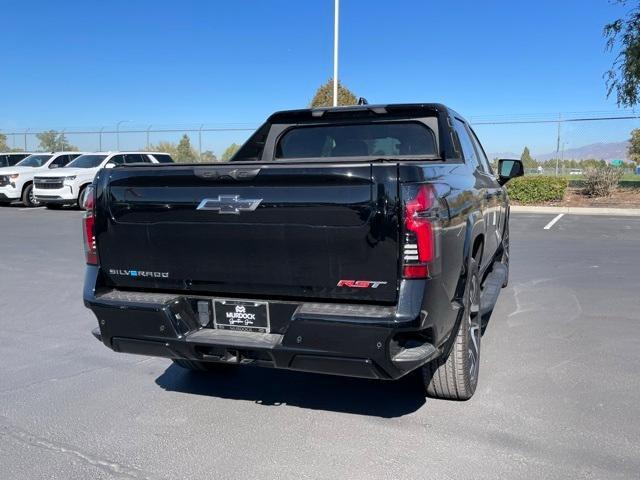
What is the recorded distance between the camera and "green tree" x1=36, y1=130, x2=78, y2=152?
40781 mm

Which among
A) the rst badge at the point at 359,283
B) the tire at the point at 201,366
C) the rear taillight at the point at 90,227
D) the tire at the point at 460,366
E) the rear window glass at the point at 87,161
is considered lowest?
the tire at the point at 201,366

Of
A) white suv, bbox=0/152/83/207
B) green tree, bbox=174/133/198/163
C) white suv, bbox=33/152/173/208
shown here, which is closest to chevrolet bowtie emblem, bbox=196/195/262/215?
white suv, bbox=33/152/173/208

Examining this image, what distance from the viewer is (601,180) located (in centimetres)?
2008

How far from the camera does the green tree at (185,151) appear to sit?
3300 centimetres

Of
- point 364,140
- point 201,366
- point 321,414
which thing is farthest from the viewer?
point 364,140

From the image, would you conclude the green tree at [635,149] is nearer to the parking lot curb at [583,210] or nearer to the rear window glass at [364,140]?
the parking lot curb at [583,210]

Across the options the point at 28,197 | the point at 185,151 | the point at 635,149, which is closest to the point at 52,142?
the point at 185,151

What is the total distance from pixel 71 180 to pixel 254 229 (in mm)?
16828

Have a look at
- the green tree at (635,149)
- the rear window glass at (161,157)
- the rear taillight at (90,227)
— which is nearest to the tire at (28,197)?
the rear window glass at (161,157)

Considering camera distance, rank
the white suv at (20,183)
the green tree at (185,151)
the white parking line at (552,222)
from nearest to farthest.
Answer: the white parking line at (552,222) < the white suv at (20,183) < the green tree at (185,151)

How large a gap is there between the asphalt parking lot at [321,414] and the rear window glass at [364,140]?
1829 mm

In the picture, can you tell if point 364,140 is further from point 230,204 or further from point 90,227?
point 90,227

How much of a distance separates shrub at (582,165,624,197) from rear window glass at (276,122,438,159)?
57.3ft

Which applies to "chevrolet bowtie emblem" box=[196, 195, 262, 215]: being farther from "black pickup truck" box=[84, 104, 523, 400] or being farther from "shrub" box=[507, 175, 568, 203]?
"shrub" box=[507, 175, 568, 203]
